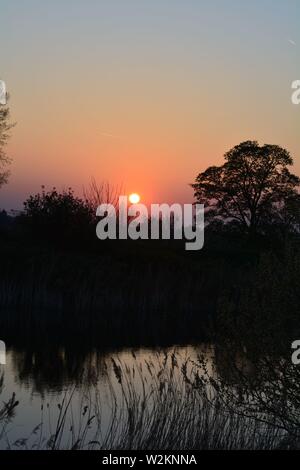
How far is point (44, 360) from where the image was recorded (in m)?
21.5

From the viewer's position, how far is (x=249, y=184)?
60344mm

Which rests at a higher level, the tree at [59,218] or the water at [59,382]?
the tree at [59,218]

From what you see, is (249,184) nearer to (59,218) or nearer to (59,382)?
(59,218)

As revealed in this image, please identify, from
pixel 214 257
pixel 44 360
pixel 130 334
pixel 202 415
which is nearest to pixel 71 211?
pixel 214 257

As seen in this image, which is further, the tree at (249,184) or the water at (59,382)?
the tree at (249,184)

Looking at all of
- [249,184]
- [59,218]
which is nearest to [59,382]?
[59,218]

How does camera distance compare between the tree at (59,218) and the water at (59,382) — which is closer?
the water at (59,382)

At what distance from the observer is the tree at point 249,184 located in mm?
59312

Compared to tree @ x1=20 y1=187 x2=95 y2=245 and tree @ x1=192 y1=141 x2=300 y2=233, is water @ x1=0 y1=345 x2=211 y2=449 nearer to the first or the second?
tree @ x1=20 y1=187 x2=95 y2=245

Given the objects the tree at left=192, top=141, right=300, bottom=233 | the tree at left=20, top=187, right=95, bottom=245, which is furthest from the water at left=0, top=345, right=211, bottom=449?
the tree at left=192, top=141, right=300, bottom=233

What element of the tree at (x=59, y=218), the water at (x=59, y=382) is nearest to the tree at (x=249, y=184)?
the tree at (x=59, y=218)

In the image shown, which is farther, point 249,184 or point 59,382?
point 249,184

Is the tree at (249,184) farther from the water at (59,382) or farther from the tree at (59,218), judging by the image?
the water at (59,382)
